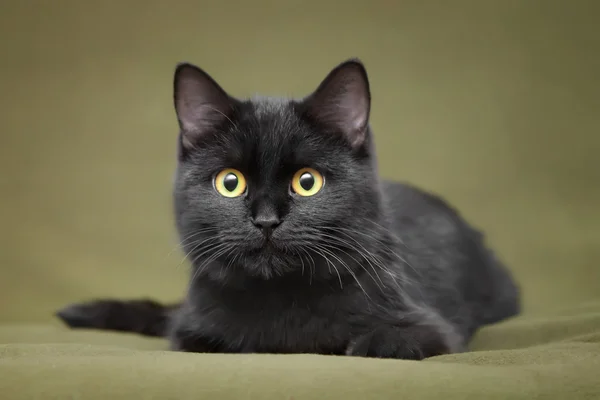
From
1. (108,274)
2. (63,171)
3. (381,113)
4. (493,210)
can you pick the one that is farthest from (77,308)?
(493,210)

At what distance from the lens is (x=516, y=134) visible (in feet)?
8.63

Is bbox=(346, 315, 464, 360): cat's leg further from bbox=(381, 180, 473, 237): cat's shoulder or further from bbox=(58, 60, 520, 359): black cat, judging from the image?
bbox=(381, 180, 473, 237): cat's shoulder

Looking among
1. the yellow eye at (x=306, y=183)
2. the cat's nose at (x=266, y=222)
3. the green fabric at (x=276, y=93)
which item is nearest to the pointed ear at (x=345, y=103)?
the yellow eye at (x=306, y=183)

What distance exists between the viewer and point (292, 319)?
1458 mm

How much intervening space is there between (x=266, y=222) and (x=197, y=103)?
0.39 metres

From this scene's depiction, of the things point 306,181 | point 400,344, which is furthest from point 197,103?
point 400,344

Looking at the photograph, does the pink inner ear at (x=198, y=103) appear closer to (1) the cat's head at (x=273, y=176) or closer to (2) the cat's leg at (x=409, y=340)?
(1) the cat's head at (x=273, y=176)

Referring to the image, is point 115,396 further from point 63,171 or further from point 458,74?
point 458,74

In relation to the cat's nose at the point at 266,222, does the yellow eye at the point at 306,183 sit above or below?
above

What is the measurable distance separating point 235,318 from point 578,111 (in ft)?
5.67

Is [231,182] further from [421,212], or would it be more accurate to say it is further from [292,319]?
[421,212]

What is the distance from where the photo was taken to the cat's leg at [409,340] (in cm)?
134

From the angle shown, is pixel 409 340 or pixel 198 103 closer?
pixel 409 340

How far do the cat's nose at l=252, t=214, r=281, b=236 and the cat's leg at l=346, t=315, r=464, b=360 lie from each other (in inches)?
11.3
